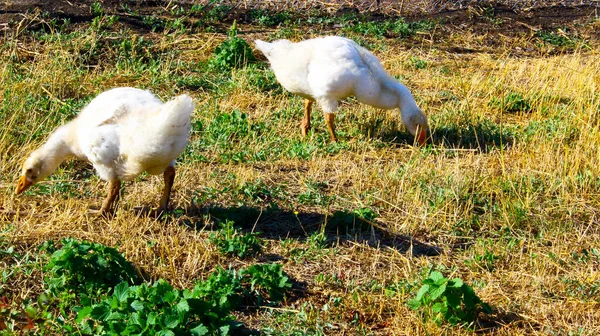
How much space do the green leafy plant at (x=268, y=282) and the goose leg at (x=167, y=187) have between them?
121cm

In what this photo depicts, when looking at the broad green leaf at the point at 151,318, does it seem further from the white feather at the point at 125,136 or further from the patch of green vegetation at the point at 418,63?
the patch of green vegetation at the point at 418,63

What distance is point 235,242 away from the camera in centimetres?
580

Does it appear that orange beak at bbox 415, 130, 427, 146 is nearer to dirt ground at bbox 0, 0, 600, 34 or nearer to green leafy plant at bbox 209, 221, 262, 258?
green leafy plant at bbox 209, 221, 262, 258

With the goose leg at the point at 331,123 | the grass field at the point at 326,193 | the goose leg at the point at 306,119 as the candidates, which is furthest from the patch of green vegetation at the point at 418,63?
the goose leg at the point at 331,123

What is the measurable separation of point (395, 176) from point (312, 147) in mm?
1104

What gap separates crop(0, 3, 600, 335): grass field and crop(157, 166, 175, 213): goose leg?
0.15m

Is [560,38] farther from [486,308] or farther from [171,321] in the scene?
[171,321]

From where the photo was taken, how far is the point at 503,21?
483 inches

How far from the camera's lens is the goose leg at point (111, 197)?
20.3 feet

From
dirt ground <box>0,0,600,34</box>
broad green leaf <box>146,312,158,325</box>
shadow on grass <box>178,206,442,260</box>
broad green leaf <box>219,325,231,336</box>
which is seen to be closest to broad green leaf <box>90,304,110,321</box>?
broad green leaf <box>146,312,158,325</box>

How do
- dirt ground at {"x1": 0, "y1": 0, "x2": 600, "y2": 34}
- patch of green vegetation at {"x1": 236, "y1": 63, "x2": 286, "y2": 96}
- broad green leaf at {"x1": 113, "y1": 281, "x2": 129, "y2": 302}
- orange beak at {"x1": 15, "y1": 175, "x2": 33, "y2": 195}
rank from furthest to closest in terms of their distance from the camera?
dirt ground at {"x1": 0, "y1": 0, "x2": 600, "y2": 34} → patch of green vegetation at {"x1": 236, "y1": 63, "x2": 286, "y2": 96} → orange beak at {"x1": 15, "y1": 175, "x2": 33, "y2": 195} → broad green leaf at {"x1": 113, "y1": 281, "x2": 129, "y2": 302}

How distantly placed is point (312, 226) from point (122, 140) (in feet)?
5.39

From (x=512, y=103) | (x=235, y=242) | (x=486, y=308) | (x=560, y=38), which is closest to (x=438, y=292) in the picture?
(x=486, y=308)

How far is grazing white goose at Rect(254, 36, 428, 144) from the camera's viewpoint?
795cm
